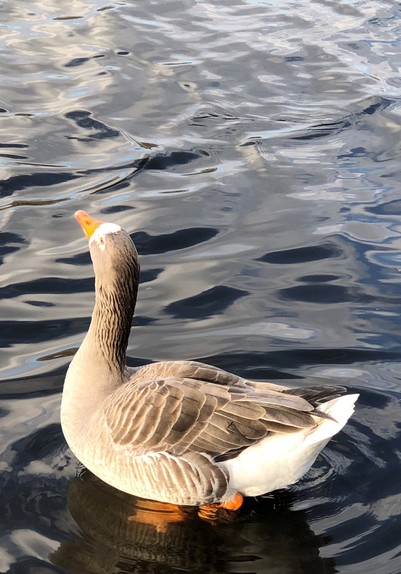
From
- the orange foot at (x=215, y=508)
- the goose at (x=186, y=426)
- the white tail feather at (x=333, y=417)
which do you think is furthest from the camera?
the orange foot at (x=215, y=508)

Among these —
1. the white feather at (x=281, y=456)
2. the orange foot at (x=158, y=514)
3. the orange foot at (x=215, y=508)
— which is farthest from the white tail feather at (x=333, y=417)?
the orange foot at (x=158, y=514)

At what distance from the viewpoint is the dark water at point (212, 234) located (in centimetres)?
559

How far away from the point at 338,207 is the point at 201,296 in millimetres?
2097

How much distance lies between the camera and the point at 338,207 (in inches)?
370

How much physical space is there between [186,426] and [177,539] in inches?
24.6

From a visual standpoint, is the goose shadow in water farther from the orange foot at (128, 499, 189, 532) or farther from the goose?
the goose

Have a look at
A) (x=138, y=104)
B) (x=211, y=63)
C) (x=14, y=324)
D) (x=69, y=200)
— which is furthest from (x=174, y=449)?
(x=211, y=63)

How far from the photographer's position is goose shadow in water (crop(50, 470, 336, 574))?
17.4 ft

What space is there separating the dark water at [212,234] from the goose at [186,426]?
0.29 m

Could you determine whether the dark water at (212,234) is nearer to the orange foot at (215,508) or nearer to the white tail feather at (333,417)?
the orange foot at (215,508)

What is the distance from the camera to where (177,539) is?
554 cm

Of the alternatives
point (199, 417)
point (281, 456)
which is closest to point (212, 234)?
point (199, 417)

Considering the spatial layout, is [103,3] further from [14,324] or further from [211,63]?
[14,324]

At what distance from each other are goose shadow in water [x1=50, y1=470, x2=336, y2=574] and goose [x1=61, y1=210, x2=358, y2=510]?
15cm
